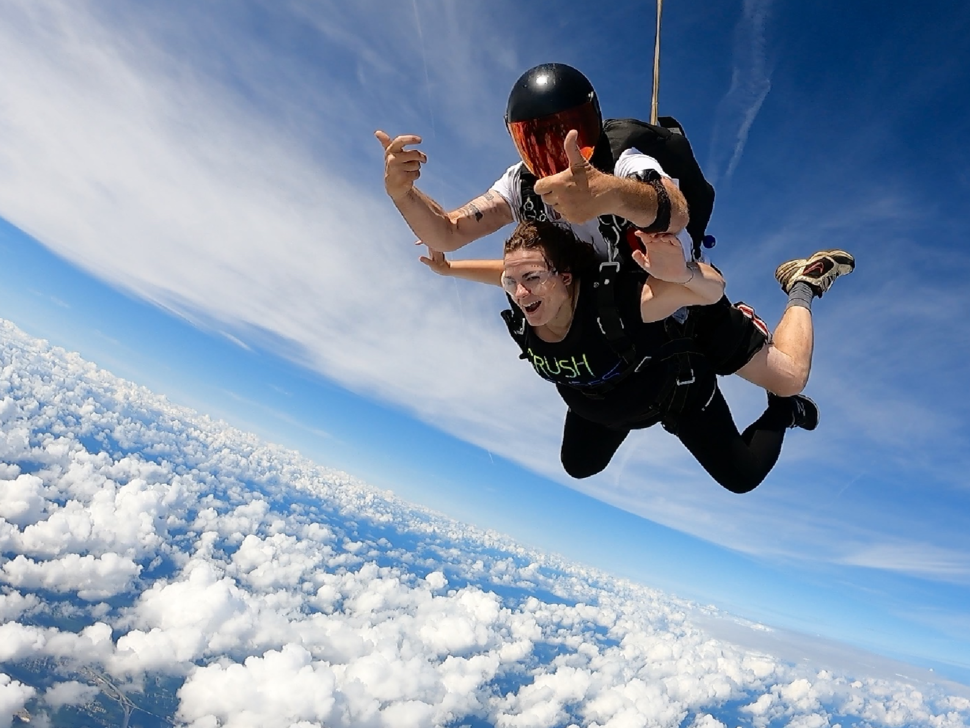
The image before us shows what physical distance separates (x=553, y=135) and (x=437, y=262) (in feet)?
4.72

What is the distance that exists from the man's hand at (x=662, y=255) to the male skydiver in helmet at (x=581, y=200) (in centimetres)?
2

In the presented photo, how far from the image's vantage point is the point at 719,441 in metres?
3.59

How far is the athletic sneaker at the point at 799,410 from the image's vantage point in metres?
3.84

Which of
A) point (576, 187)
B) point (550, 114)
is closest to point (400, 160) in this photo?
point (550, 114)

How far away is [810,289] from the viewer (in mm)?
3768

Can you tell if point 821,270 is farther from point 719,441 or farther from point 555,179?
point 555,179

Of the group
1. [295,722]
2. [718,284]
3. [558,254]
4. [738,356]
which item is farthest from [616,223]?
[295,722]

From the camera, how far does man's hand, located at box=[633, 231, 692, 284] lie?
200 centimetres

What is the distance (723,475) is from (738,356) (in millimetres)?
971

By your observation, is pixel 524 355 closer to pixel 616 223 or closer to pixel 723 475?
pixel 616 223

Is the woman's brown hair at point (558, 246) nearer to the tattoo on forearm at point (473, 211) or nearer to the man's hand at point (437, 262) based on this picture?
the tattoo on forearm at point (473, 211)

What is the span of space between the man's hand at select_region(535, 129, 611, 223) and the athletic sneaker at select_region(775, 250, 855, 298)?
2803 mm

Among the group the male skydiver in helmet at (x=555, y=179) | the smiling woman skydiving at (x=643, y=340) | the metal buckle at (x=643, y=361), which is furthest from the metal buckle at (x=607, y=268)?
the metal buckle at (x=643, y=361)

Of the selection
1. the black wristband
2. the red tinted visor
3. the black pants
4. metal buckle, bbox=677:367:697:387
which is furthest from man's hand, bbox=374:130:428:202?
the black pants
